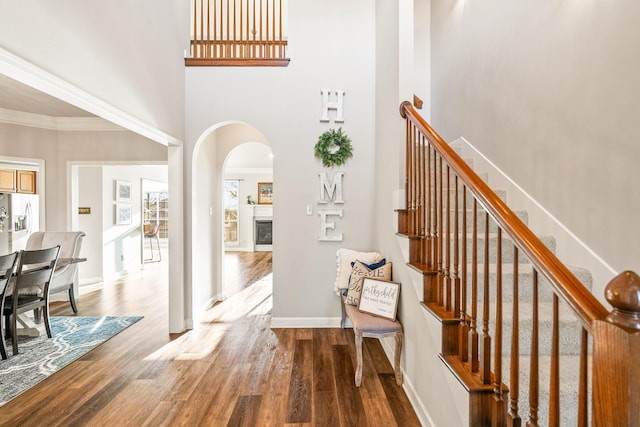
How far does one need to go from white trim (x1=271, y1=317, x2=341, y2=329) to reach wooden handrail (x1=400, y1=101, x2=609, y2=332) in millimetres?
2443

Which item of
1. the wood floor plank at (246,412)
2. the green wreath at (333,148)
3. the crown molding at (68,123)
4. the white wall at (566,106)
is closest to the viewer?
the white wall at (566,106)

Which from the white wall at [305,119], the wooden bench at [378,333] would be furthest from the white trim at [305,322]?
the wooden bench at [378,333]

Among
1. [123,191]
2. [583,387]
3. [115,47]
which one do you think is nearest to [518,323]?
[583,387]

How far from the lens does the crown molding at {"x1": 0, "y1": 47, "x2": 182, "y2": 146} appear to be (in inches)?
59.1

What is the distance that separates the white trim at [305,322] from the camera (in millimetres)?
3469

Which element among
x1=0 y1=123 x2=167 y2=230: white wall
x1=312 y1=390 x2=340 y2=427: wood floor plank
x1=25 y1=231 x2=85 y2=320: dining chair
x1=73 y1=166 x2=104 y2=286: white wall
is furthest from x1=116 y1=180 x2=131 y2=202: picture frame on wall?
x1=312 y1=390 x2=340 y2=427: wood floor plank

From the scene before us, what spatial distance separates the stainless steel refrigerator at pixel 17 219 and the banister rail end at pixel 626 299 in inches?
245

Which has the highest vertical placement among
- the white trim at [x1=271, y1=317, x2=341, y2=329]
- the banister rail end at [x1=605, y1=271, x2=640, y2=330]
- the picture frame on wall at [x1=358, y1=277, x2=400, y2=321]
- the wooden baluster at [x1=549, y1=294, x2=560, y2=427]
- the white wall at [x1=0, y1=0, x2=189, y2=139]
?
the white wall at [x1=0, y1=0, x2=189, y2=139]

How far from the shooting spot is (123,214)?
6.19m

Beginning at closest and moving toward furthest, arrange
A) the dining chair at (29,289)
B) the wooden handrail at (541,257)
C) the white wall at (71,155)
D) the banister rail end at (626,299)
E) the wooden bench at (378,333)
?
1. the banister rail end at (626,299)
2. the wooden handrail at (541,257)
3. the wooden bench at (378,333)
4. the dining chair at (29,289)
5. the white wall at (71,155)

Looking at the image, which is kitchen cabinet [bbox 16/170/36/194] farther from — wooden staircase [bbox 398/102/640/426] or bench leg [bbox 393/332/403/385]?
bench leg [bbox 393/332/403/385]

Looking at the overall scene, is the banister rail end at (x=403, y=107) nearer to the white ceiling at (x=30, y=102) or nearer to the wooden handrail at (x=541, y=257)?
the wooden handrail at (x=541, y=257)

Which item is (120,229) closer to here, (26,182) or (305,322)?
(26,182)

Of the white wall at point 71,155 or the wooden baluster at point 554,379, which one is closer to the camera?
the wooden baluster at point 554,379
